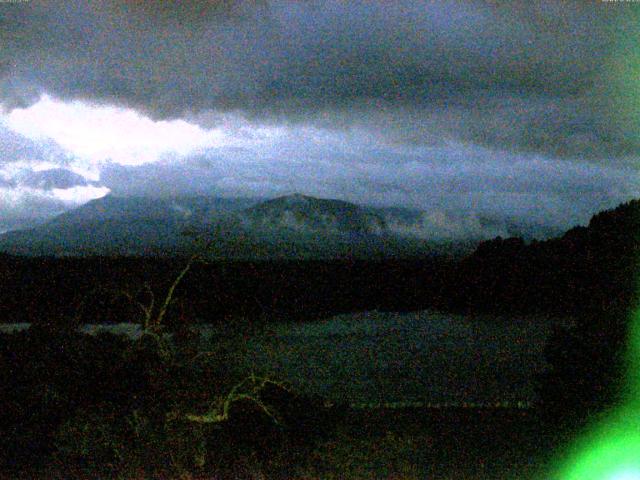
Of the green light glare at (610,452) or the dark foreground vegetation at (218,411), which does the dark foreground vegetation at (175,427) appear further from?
the green light glare at (610,452)

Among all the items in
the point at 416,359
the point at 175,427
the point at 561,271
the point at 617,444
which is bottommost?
the point at 416,359

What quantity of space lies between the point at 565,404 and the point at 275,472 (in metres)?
5.54

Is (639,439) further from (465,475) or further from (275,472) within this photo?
(275,472)

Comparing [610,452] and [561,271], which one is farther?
[561,271]

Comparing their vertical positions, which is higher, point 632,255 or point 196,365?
point 632,255

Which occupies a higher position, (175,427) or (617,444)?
(175,427)

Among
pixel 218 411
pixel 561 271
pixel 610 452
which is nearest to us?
pixel 218 411

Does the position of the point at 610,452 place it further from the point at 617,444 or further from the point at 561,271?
the point at 561,271

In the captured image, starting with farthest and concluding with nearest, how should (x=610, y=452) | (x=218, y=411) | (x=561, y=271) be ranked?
1. (x=561, y=271)
2. (x=610, y=452)
3. (x=218, y=411)

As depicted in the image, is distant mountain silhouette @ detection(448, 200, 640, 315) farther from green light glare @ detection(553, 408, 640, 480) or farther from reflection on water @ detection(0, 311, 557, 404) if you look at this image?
green light glare @ detection(553, 408, 640, 480)

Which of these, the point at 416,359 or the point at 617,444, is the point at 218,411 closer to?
the point at 617,444

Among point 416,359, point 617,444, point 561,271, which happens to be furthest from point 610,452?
point 561,271

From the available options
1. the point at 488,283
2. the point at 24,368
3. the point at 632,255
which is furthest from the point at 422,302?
the point at 24,368

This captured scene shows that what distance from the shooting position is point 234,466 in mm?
10836
